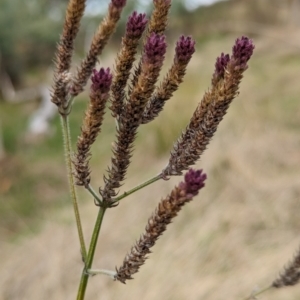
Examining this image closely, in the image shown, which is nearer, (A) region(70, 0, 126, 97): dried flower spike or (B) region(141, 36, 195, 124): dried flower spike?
(B) region(141, 36, 195, 124): dried flower spike

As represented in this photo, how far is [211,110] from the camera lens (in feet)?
3.97

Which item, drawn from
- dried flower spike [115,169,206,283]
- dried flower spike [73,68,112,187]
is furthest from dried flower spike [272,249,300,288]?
dried flower spike [73,68,112,187]

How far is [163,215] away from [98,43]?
496 mm

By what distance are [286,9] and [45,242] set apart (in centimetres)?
1638

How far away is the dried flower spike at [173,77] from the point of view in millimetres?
1184

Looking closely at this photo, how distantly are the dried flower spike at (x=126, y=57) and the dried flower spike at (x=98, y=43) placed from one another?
0.17 m

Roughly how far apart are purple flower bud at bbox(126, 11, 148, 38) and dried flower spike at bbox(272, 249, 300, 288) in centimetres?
74

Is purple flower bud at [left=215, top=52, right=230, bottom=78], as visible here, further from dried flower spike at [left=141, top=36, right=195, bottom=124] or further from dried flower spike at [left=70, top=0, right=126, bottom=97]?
dried flower spike at [left=70, top=0, right=126, bottom=97]

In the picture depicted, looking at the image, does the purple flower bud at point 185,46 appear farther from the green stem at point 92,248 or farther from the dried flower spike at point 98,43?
the green stem at point 92,248

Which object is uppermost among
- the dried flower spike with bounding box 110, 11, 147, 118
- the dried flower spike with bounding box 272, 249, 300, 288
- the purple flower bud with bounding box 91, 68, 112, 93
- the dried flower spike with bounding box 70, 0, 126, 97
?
the dried flower spike with bounding box 70, 0, 126, 97

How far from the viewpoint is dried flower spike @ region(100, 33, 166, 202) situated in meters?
1.15

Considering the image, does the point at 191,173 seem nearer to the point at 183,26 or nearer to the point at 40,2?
the point at 40,2

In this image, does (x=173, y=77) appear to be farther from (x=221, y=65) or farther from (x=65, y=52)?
(x=65, y=52)

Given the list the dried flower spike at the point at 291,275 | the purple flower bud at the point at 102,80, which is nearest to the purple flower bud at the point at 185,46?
the purple flower bud at the point at 102,80
